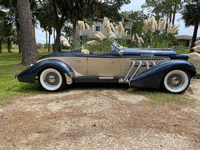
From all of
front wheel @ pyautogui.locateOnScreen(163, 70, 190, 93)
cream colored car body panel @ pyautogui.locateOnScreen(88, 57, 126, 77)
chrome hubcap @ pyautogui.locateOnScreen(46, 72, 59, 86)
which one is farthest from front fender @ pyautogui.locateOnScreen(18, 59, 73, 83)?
front wheel @ pyautogui.locateOnScreen(163, 70, 190, 93)

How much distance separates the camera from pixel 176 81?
4059 millimetres

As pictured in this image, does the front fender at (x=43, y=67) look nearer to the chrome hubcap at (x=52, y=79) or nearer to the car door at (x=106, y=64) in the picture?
the chrome hubcap at (x=52, y=79)

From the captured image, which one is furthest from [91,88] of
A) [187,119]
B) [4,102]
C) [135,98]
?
[187,119]

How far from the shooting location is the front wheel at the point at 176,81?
3.99 m

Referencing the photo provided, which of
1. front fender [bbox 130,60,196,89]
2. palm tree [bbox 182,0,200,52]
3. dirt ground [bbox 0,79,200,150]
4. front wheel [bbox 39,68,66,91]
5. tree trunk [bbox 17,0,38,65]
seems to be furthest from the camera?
palm tree [bbox 182,0,200,52]

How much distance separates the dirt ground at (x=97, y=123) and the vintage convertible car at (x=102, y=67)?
546mm

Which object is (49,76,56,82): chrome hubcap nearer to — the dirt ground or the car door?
the dirt ground

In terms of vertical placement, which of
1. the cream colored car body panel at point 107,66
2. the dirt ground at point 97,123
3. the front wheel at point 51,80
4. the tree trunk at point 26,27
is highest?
the tree trunk at point 26,27

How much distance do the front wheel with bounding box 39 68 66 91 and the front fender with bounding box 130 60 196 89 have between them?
1803mm

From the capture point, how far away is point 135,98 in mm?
3697

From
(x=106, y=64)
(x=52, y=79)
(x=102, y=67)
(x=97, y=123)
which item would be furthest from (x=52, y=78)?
(x=97, y=123)

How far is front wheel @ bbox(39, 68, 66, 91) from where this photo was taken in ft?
13.6

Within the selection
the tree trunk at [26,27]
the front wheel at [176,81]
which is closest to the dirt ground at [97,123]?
the front wheel at [176,81]

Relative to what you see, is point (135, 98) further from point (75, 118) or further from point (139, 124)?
point (75, 118)
